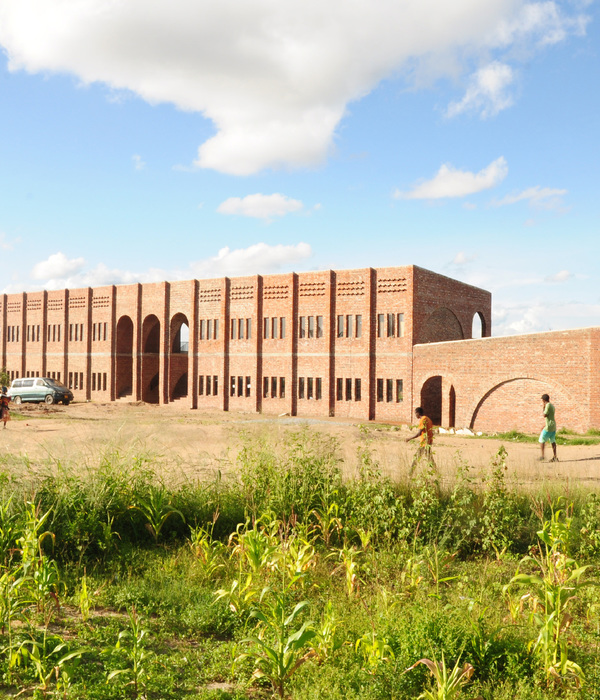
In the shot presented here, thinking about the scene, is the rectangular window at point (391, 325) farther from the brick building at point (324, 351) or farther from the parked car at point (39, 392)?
the parked car at point (39, 392)

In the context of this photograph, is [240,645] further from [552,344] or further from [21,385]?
[21,385]

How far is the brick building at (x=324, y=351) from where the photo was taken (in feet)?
77.4

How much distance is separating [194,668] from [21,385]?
112ft

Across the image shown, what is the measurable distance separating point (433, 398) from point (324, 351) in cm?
611

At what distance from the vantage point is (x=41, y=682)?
12.9 feet

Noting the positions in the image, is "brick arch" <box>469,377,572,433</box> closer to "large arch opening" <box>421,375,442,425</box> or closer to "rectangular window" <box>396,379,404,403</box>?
"large arch opening" <box>421,375,442,425</box>

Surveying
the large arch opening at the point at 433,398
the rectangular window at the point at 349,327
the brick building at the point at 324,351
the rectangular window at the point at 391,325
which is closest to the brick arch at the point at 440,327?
the brick building at the point at 324,351

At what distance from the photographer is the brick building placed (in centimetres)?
2358

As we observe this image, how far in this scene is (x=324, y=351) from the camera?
3039 cm

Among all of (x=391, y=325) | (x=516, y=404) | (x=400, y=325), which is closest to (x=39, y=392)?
(x=391, y=325)

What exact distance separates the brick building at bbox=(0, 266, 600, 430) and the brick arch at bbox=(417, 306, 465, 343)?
0.10 metres

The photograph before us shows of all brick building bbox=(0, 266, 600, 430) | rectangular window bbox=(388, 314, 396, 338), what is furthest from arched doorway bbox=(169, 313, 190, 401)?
rectangular window bbox=(388, 314, 396, 338)

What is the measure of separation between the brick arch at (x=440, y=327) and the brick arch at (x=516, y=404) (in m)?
5.01

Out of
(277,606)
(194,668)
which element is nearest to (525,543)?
(277,606)
